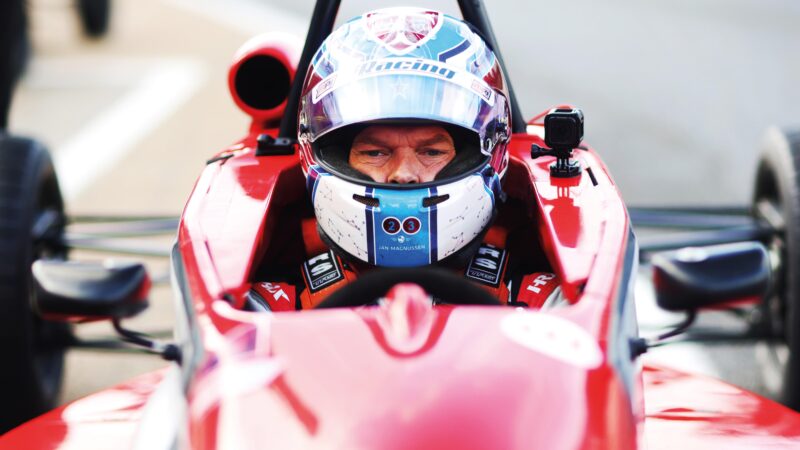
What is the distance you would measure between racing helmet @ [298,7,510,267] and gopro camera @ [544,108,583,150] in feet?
0.44

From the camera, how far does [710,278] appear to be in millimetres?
3113

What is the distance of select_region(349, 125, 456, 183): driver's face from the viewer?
3508 millimetres

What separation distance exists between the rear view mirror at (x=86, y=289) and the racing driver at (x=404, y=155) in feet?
1.20

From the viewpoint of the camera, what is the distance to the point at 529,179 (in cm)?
375

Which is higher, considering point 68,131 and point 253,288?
point 253,288

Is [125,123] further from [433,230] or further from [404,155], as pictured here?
[433,230]

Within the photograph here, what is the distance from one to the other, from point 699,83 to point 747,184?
255cm

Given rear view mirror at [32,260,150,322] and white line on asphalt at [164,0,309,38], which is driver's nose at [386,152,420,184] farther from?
white line on asphalt at [164,0,309,38]

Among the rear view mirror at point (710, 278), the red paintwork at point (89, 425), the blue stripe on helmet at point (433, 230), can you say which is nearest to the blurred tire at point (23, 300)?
the red paintwork at point (89, 425)

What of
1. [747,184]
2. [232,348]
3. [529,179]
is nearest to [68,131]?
[747,184]

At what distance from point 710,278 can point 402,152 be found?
96cm

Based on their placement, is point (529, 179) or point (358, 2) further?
point (358, 2)

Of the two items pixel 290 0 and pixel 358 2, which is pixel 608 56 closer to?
pixel 358 2

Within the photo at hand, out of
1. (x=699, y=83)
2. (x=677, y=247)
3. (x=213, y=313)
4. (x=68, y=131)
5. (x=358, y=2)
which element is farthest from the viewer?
(x=358, y=2)
